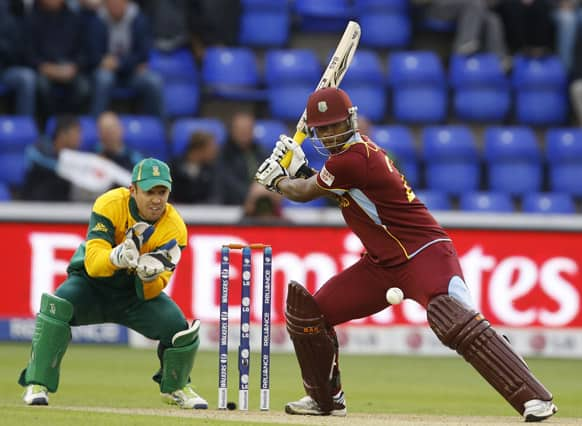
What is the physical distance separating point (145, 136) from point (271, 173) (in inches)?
281

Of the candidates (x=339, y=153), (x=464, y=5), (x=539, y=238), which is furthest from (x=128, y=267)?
(x=464, y=5)

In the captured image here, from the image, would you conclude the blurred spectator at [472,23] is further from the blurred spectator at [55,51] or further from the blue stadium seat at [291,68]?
the blurred spectator at [55,51]

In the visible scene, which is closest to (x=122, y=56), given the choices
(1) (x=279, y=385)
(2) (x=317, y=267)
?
(2) (x=317, y=267)

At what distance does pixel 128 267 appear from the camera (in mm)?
8172

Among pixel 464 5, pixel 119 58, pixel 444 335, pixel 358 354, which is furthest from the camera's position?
pixel 464 5

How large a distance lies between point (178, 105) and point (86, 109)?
1.20m

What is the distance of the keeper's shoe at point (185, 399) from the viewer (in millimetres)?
8609

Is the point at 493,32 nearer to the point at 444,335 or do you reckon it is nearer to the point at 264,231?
the point at 264,231

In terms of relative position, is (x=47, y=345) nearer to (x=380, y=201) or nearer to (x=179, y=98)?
(x=380, y=201)

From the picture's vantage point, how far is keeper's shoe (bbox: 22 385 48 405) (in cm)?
832

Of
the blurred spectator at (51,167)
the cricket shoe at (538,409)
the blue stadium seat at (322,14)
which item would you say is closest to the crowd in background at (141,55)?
the blurred spectator at (51,167)

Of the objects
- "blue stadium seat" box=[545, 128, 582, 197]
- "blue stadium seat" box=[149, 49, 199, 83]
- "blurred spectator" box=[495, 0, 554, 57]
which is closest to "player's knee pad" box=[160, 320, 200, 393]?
"blue stadium seat" box=[149, 49, 199, 83]

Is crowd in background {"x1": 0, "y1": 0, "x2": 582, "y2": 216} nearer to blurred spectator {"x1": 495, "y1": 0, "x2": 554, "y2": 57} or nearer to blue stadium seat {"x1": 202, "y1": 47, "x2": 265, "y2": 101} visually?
blurred spectator {"x1": 495, "y1": 0, "x2": 554, "y2": 57}

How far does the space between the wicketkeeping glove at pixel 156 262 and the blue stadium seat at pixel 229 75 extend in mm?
8169
